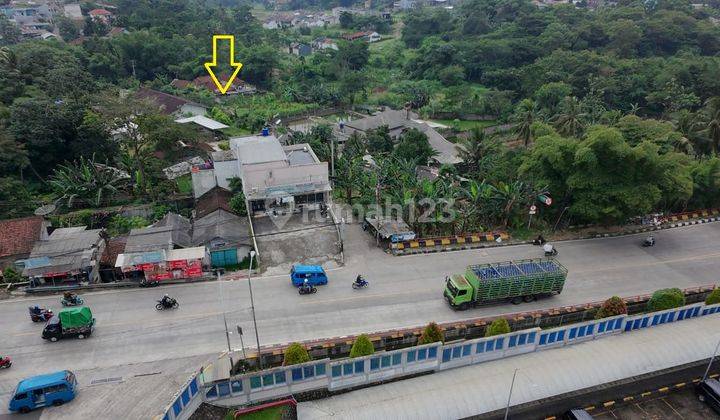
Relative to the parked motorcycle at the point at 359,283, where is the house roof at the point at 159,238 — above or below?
above

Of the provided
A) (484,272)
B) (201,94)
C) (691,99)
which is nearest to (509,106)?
(691,99)

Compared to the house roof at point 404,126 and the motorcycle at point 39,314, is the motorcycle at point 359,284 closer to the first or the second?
the motorcycle at point 39,314

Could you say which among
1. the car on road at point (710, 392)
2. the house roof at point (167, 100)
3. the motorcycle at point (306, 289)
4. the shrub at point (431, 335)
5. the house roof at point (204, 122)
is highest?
the house roof at point (167, 100)

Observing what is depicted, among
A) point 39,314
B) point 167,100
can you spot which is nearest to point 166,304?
point 39,314

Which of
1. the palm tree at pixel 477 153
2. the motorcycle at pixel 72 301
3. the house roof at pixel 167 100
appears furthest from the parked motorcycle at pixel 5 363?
the house roof at pixel 167 100

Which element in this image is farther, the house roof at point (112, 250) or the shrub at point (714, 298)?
the house roof at point (112, 250)

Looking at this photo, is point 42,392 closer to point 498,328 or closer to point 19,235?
point 19,235

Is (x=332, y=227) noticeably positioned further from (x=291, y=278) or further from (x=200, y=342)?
(x=200, y=342)
